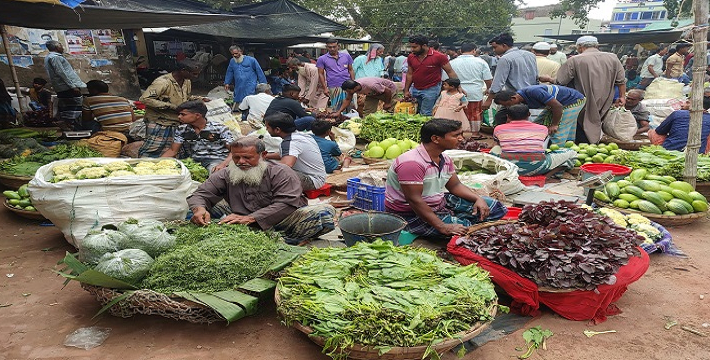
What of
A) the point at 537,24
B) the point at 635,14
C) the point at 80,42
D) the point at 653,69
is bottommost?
the point at 653,69

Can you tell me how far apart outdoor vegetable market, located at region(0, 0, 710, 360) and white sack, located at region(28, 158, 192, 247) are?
2 cm

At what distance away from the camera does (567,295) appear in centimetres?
275

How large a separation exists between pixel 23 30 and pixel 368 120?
7.99 m

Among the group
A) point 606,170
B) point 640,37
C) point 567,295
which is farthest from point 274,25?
point 640,37

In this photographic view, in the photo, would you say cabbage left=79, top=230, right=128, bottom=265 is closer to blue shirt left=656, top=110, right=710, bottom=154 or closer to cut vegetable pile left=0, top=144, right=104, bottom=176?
cut vegetable pile left=0, top=144, right=104, bottom=176

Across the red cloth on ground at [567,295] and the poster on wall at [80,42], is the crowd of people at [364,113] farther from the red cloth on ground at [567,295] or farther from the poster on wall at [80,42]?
the poster on wall at [80,42]

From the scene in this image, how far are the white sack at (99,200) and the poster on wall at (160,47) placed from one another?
12873mm

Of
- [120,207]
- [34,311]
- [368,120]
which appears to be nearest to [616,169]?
[368,120]

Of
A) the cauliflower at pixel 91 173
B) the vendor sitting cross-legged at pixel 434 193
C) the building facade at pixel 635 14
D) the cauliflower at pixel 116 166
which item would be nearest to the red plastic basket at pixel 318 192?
the vendor sitting cross-legged at pixel 434 193

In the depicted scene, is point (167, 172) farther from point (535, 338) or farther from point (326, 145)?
point (535, 338)

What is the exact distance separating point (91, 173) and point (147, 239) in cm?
116

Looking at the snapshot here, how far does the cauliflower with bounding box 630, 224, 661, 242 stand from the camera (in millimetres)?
3674

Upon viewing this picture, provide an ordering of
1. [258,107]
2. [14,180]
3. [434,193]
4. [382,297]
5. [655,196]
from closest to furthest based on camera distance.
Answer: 1. [382,297]
2. [434,193]
3. [655,196]
4. [14,180]
5. [258,107]

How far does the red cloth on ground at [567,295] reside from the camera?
2.73 metres
